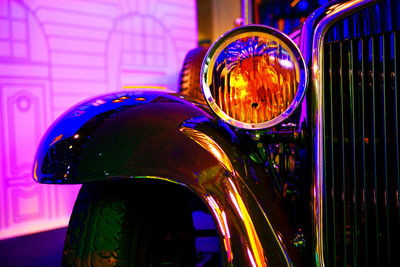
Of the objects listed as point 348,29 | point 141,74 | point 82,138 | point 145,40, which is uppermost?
point 145,40

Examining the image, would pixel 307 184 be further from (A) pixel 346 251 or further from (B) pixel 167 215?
(B) pixel 167 215

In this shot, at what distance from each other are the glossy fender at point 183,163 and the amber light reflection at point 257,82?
9 centimetres

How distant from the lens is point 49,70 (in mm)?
1971

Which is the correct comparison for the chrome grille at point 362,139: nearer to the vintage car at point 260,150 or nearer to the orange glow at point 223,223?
the vintage car at point 260,150

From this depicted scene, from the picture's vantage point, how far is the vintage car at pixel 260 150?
20.5 inches

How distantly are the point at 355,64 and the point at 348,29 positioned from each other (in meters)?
0.08

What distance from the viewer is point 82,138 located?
545 mm

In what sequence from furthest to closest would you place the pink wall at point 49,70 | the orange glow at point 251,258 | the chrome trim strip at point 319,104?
the pink wall at point 49,70 < the chrome trim strip at point 319,104 < the orange glow at point 251,258

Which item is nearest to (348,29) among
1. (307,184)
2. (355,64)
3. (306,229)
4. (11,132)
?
(355,64)

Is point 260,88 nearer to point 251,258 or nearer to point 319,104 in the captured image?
point 319,104

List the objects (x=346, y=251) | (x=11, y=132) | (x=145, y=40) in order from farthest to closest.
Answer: (x=145, y=40) → (x=11, y=132) → (x=346, y=251)

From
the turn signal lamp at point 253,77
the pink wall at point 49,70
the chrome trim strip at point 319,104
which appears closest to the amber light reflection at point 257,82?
the turn signal lamp at point 253,77

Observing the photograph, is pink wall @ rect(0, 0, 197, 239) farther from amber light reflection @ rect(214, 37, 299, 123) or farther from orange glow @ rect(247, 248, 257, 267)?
orange glow @ rect(247, 248, 257, 267)

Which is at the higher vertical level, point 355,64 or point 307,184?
point 355,64
